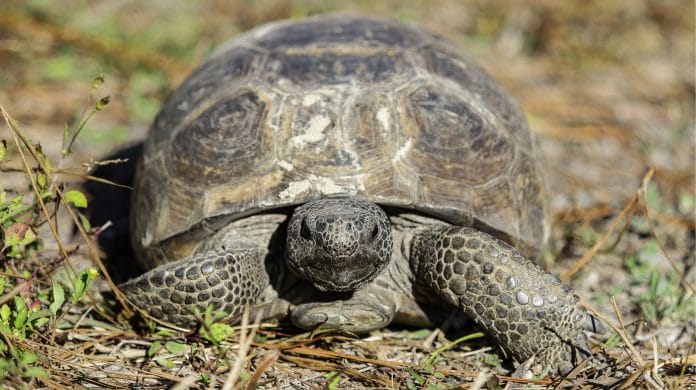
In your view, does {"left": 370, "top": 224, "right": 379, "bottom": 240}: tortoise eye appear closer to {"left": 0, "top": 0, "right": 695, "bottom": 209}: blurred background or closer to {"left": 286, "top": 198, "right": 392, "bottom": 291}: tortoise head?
{"left": 286, "top": 198, "right": 392, "bottom": 291}: tortoise head

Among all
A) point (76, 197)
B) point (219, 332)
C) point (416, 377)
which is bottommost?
point (416, 377)

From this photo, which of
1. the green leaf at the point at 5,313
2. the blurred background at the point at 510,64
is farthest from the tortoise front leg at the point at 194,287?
the blurred background at the point at 510,64

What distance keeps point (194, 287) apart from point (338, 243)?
0.68 meters

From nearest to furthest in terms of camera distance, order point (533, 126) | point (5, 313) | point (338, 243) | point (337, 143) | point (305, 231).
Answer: point (5, 313), point (338, 243), point (305, 231), point (337, 143), point (533, 126)

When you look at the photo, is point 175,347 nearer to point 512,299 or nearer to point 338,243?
point 338,243

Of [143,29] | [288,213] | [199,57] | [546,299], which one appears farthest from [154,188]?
[143,29]

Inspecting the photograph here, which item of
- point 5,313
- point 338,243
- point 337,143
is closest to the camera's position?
point 5,313

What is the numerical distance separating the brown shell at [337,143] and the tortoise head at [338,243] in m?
0.15

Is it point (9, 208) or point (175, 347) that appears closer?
point (9, 208)

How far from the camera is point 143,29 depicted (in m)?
7.03

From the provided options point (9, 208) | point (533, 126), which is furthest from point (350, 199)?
point (533, 126)

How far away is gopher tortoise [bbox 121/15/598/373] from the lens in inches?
118

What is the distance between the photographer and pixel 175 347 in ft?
10.0

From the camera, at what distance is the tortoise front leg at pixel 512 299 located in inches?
117
